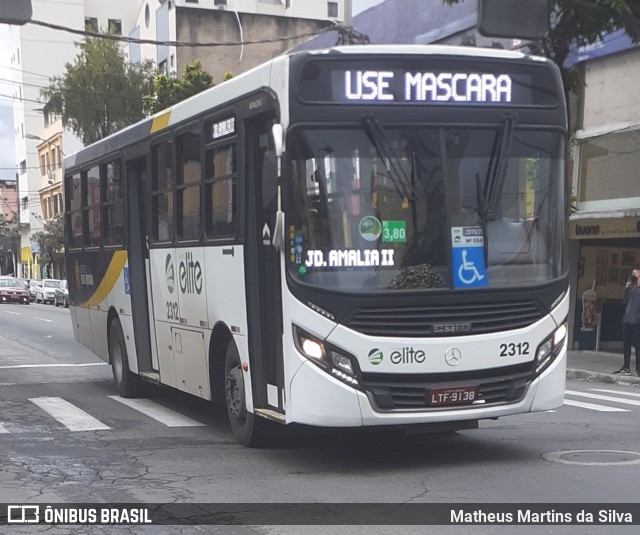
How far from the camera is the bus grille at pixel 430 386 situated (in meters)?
7.89

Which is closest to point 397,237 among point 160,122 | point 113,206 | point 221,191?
point 221,191

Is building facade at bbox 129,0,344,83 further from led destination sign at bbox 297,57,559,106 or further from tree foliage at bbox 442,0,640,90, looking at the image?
led destination sign at bbox 297,57,559,106

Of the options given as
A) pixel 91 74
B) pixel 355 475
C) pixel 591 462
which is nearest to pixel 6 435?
pixel 355 475

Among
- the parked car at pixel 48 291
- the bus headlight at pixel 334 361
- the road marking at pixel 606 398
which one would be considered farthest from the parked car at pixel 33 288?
the bus headlight at pixel 334 361

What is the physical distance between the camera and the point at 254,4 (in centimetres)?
6650

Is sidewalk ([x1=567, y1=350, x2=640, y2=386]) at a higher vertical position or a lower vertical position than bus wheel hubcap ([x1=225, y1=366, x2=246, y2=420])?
lower

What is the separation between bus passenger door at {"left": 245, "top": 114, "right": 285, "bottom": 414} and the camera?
831 cm

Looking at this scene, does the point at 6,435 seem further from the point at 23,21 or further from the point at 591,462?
the point at 591,462

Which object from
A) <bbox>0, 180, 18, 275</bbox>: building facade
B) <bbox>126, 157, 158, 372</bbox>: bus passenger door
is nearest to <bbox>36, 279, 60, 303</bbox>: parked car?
<bbox>0, 180, 18, 275</bbox>: building facade

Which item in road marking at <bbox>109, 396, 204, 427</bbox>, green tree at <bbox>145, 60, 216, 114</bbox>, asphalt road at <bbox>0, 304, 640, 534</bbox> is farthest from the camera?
green tree at <bbox>145, 60, 216, 114</bbox>

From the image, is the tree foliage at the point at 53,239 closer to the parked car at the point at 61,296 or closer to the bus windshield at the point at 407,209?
the parked car at the point at 61,296

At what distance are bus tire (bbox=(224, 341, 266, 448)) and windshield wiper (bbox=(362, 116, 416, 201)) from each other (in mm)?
2331

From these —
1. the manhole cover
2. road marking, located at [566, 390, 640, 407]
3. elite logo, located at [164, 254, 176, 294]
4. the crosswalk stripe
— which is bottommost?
road marking, located at [566, 390, 640, 407]

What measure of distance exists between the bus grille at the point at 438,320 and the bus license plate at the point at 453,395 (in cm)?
45
